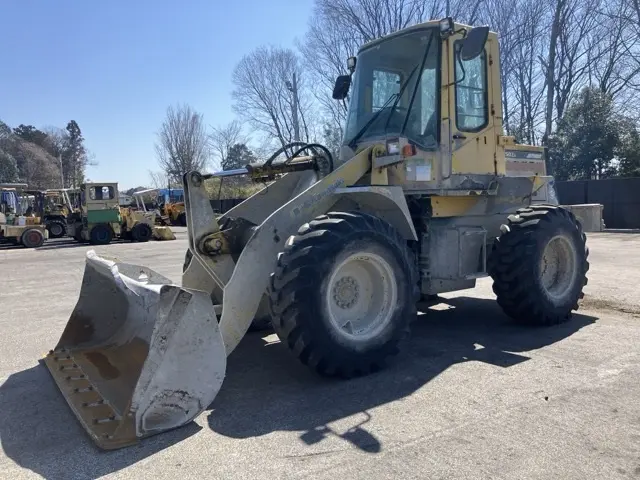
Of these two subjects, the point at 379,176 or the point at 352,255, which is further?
the point at 379,176

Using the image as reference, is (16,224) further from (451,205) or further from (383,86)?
(451,205)

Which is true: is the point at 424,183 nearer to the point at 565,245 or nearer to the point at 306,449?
the point at 565,245

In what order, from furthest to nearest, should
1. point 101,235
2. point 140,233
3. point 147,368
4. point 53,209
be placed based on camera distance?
point 53,209 < point 140,233 < point 101,235 < point 147,368

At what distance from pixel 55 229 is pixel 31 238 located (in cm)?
448

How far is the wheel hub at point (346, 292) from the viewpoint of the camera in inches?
186

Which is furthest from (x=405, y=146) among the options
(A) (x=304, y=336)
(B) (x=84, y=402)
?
(B) (x=84, y=402)

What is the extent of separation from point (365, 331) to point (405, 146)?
194cm

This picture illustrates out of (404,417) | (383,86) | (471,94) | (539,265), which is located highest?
(383,86)

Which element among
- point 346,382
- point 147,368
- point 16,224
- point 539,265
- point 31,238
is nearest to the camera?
point 147,368

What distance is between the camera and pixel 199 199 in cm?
491

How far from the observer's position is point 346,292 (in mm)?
4789

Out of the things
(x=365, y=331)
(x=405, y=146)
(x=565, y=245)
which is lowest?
(x=365, y=331)

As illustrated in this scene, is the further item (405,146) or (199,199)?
(405,146)

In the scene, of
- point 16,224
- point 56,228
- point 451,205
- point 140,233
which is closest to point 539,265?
point 451,205
